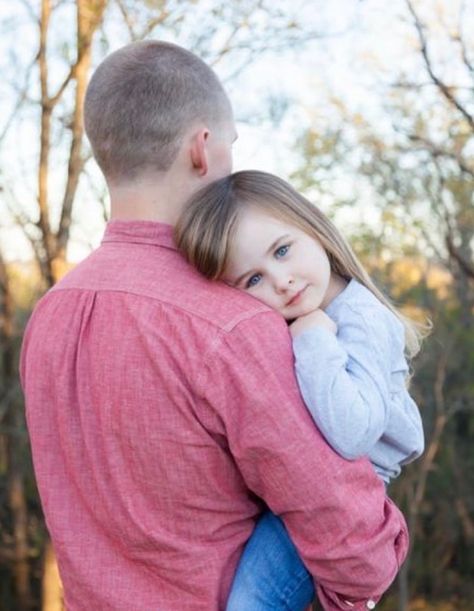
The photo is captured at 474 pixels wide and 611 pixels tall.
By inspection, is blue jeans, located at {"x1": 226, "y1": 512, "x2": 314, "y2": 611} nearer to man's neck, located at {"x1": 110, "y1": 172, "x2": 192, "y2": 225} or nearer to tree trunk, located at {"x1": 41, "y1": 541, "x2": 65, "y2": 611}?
man's neck, located at {"x1": 110, "y1": 172, "x2": 192, "y2": 225}

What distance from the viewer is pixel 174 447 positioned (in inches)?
72.8

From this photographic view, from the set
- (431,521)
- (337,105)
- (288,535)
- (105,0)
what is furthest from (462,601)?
(288,535)

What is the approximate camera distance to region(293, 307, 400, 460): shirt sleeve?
5.96ft

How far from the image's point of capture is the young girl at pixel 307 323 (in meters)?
1.85

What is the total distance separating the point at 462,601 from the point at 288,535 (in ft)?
27.6

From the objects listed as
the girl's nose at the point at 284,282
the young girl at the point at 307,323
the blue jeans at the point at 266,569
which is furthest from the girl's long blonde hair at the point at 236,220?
the blue jeans at the point at 266,569

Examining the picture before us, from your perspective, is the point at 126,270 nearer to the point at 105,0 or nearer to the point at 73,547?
the point at 73,547

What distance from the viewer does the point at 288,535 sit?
6.35ft

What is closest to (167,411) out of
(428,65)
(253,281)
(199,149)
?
(253,281)

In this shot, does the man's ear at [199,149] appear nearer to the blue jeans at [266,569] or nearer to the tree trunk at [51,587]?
the blue jeans at [266,569]

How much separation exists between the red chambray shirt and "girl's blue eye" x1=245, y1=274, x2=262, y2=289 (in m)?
0.07

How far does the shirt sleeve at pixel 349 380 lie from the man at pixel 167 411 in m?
0.03

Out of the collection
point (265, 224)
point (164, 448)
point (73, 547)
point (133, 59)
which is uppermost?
point (133, 59)

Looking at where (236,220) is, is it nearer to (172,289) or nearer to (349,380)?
(172,289)
